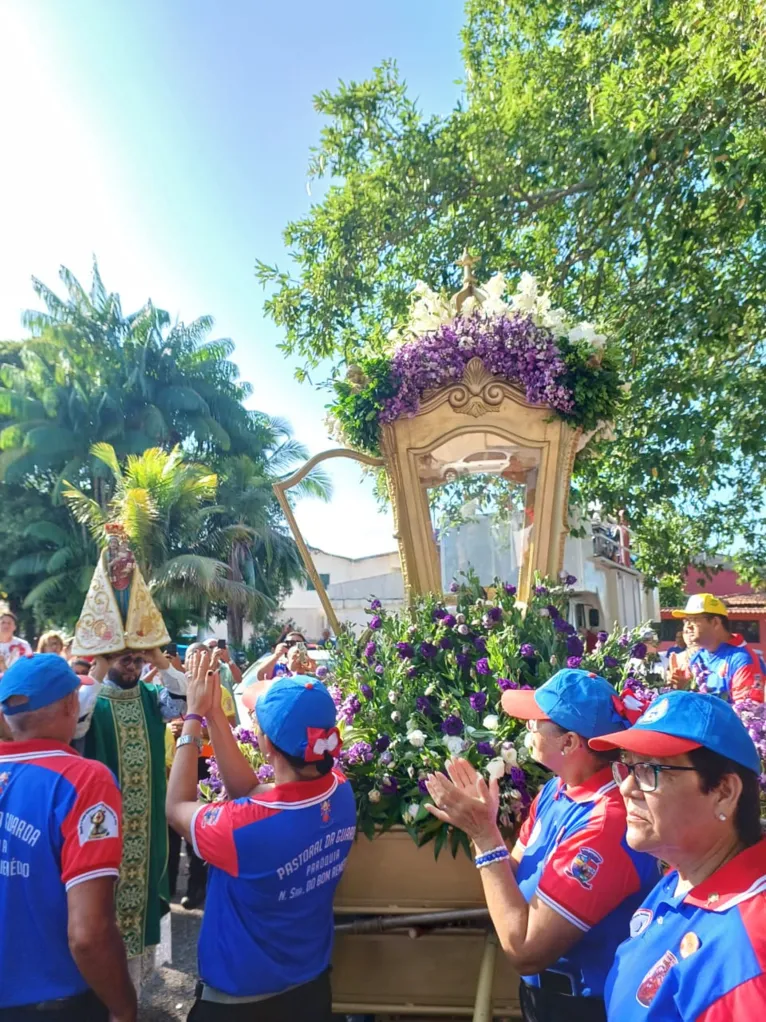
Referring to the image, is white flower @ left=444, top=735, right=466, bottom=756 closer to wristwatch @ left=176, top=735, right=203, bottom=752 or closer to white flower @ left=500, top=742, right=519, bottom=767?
white flower @ left=500, top=742, right=519, bottom=767

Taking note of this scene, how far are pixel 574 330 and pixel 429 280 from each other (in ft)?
14.1

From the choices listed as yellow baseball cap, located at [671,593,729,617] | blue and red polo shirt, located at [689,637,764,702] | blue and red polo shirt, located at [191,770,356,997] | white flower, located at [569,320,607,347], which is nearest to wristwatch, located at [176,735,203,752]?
blue and red polo shirt, located at [191,770,356,997]

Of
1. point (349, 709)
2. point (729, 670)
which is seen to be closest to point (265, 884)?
point (349, 709)

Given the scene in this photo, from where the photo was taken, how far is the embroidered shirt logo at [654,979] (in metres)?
1.37

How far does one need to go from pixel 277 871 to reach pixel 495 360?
8.21ft

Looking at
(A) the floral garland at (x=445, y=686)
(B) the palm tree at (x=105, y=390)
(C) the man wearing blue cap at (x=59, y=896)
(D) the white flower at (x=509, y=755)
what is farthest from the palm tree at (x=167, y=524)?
(C) the man wearing blue cap at (x=59, y=896)

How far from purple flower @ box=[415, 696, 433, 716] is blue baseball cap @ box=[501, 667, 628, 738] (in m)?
0.81

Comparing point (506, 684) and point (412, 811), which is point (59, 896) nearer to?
point (412, 811)

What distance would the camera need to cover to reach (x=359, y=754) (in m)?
2.91

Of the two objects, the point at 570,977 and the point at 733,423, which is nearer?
the point at 570,977

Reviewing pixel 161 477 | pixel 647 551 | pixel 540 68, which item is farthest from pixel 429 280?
pixel 161 477

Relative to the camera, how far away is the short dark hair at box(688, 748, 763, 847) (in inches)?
58.1

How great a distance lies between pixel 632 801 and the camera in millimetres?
1593

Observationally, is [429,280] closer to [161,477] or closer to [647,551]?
[647,551]
